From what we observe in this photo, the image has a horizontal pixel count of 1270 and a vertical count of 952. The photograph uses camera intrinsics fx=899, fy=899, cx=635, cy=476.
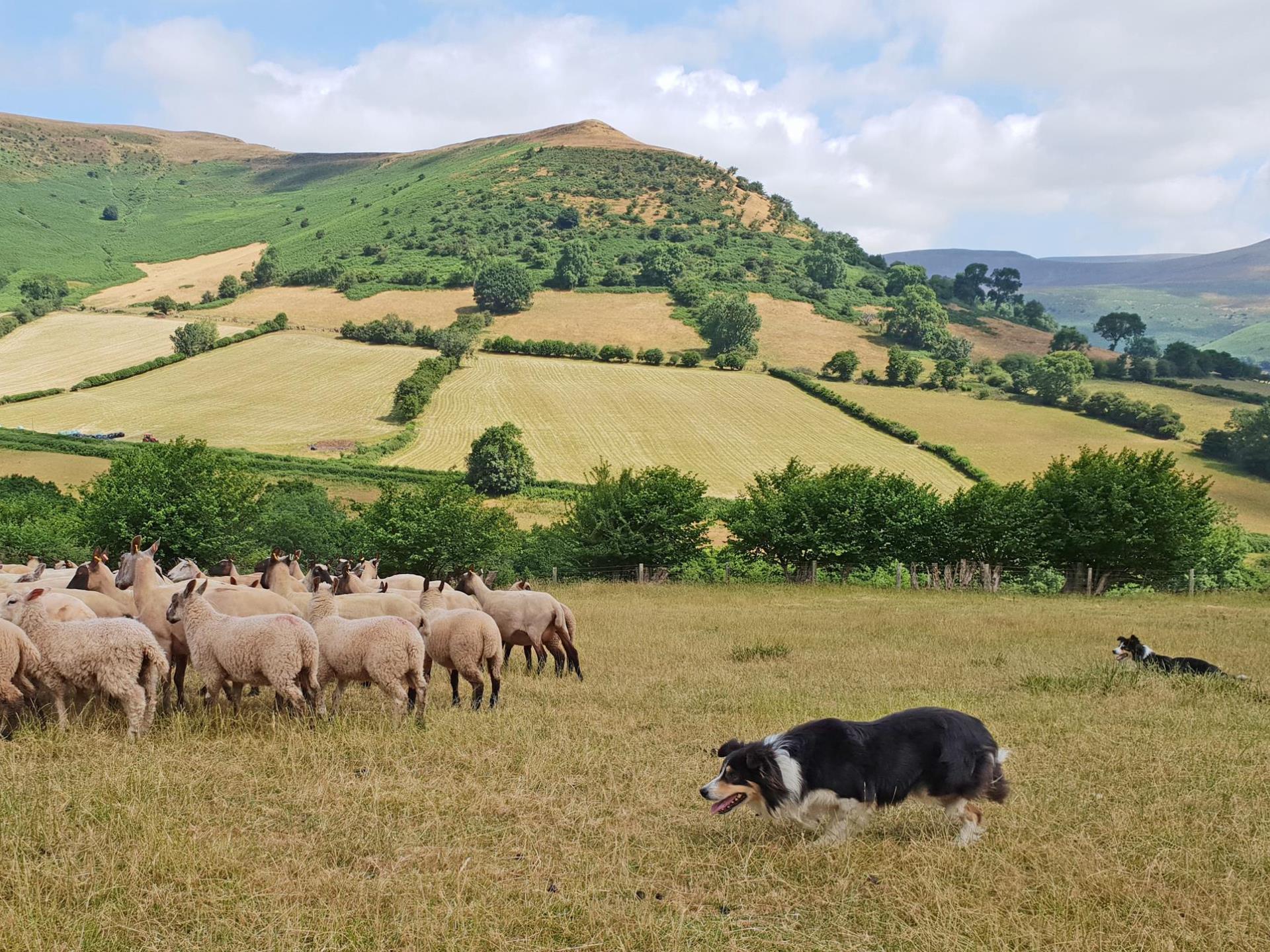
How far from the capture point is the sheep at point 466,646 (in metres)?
12.4

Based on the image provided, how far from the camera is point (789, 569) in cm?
3831

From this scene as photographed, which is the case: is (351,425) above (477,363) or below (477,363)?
below

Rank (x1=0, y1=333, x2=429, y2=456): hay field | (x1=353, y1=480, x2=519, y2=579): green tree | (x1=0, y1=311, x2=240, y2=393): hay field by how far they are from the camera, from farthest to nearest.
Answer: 1. (x1=0, y1=311, x2=240, y2=393): hay field
2. (x1=0, y1=333, x2=429, y2=456): hay field
3. (x1=353, y1=480, x2=519, y2=579): green tree

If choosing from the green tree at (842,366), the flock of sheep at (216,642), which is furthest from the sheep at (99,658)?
the green tree at (842,366)

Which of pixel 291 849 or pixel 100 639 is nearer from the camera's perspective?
pixel 291 849

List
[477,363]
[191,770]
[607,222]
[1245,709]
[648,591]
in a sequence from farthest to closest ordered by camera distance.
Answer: [607,222], [477,363], [648,591], [1245,709], [191,770]

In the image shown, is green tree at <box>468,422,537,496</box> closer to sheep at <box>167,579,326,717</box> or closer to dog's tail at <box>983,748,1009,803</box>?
sheep at <box>167,579,326,717</box>

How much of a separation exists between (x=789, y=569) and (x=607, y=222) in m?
161

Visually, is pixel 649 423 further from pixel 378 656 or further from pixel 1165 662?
pixel 378 656

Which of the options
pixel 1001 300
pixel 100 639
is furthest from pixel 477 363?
pixel 1001 300

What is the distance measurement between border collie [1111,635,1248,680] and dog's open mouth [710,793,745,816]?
1104cm

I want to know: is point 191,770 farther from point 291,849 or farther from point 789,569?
point 789,569

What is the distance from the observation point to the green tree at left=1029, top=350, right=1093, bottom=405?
98375 mm

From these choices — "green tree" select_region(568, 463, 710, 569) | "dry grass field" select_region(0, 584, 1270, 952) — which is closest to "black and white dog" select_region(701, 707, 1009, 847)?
"dry grass field" select_region(0, 584, 1270, 952)
